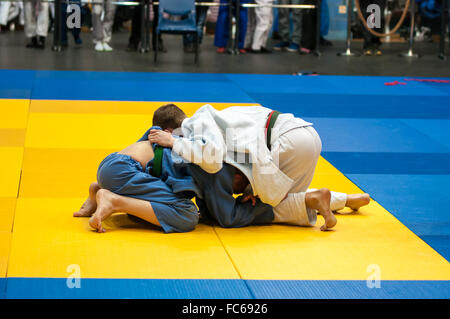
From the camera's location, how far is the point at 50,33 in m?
18.7

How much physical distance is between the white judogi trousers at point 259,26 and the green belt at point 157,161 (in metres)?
11.3

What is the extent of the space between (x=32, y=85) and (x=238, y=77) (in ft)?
11.5

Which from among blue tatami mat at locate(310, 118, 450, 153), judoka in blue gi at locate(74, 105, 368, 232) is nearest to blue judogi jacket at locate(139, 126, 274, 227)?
judoka in blue gi at locate(74, 105, 368, 232)

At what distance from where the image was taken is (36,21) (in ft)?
50.9

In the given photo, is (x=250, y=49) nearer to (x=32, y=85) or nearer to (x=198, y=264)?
(x=32, y=85)

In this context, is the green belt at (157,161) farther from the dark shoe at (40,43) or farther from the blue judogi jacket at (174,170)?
the dark shoe at (40,43)

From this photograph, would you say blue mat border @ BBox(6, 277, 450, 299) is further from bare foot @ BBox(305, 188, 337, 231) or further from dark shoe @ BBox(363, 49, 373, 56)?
dark shoe @ BBox(363, 49, 373, 56)

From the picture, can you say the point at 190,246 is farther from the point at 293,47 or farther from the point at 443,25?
the point at 293,47

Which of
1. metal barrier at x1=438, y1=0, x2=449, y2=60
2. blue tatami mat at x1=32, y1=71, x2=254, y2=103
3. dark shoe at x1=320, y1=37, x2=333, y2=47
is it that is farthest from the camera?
dark shoe at x1=320, y1=37, x2=333, y2=47

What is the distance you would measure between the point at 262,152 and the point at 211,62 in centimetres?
977

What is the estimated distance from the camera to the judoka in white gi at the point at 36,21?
14.9 metres

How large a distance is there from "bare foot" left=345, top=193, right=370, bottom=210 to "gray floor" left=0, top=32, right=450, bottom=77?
803cm

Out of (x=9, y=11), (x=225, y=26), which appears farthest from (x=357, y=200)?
(x=9, y=11)

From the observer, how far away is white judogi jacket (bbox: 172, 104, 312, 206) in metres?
4.78
